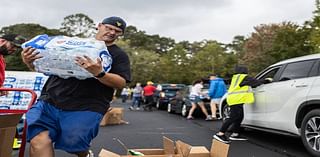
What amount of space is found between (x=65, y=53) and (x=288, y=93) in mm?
4894

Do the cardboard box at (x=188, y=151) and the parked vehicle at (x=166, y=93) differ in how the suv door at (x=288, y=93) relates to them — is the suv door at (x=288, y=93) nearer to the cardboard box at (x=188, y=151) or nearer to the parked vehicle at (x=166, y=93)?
the cardboard box at (x=188, y=151)

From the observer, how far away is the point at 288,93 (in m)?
6.71

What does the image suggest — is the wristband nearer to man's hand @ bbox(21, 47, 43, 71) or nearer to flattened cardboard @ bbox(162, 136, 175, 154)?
→ man's hand @ bbox(21, 47, 43, 71)

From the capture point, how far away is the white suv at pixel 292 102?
6.00m

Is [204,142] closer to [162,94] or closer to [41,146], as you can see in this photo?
[41,146]

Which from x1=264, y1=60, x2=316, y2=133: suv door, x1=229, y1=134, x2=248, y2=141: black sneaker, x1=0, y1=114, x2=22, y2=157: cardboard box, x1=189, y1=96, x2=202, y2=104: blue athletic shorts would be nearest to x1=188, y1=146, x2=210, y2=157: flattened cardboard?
x1=0, y1=114, x2=22, y2=157: cardboard box

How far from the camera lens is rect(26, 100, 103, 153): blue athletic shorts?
3.01m

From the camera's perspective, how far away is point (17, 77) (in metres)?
9.70

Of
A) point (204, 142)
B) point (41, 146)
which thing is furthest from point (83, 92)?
point (204, 142)

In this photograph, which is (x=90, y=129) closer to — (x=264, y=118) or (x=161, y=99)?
(x=264, y=118)

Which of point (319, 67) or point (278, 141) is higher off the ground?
point (319, 67)

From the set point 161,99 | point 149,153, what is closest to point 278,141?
point 149,153

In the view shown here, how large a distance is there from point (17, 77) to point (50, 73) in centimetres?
713

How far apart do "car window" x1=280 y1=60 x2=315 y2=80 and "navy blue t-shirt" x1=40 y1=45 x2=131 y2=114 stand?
13.9ft
